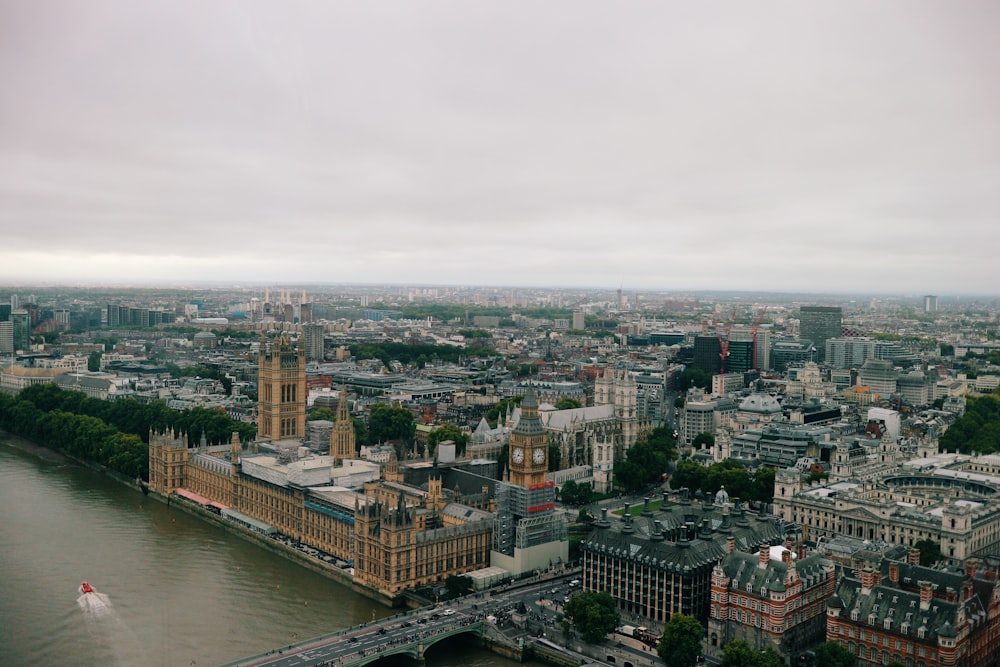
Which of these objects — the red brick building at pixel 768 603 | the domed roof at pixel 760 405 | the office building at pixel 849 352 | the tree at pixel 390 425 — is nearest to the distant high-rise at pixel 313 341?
the tree at pixel 390 425

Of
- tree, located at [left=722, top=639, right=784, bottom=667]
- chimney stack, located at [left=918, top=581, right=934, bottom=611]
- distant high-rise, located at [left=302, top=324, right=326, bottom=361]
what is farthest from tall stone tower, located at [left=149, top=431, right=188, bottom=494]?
distant high-rise, located at [left=302, top=324, right=326, bottom=361]

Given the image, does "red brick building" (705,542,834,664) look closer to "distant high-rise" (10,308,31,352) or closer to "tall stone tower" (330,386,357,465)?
"tall stone tower" (330,386,357,465)

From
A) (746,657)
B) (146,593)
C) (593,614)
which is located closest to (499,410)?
(146,593)

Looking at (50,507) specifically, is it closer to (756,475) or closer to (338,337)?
(756,475)

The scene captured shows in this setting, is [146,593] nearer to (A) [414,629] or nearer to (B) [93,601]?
(B) [93,601]

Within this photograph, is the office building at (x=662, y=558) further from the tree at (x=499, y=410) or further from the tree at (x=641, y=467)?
the tree at (x=499, y=410)
